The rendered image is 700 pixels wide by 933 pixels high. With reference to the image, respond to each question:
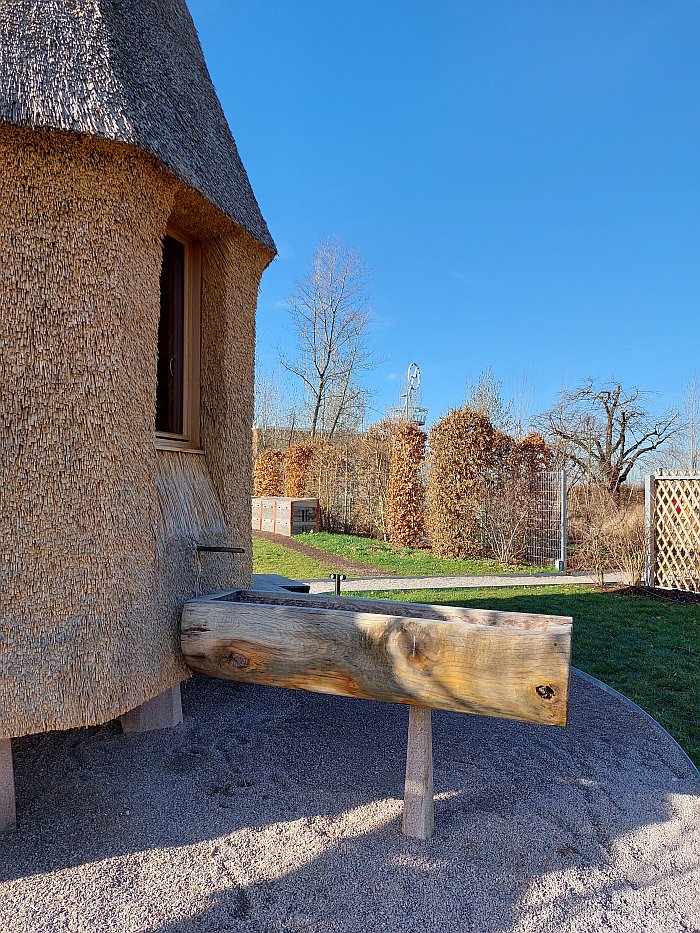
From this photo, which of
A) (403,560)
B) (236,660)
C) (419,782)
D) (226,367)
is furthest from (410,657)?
(403,560)

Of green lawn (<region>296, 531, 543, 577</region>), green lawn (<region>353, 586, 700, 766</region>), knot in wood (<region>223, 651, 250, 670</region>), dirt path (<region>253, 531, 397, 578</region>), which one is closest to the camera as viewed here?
knot in wood (<region>223, 651, 250, 670</region>)

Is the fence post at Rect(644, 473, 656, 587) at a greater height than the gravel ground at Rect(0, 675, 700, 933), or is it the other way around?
the fence post at Rect(644, 473, 656, 587)

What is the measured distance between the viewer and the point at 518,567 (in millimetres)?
10234

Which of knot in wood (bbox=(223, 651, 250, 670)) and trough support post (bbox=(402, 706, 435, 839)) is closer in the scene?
trough support post (bbox=(402, 706, 435, 839))

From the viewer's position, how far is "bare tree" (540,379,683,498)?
531 inches

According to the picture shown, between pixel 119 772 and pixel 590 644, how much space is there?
14.6 ft

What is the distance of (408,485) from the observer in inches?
476

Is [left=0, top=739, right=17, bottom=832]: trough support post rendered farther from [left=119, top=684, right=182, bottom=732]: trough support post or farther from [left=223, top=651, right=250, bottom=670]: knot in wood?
[left=223, top=651, right=250, bottom=670]: knot in wood

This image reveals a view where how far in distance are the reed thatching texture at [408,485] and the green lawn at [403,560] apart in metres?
0.45

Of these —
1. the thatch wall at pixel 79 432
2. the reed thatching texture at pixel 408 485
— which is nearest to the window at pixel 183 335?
the thatch wall at pixel 79 432

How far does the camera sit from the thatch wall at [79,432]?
2.16 m

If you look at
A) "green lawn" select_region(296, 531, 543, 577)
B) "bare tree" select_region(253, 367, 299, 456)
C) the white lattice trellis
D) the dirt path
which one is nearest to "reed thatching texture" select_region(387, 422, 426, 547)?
"green lawn" select_region(296, 531, 543, 577)

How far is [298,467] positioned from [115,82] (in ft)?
47.8

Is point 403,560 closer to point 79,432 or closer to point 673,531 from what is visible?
point 673,531
